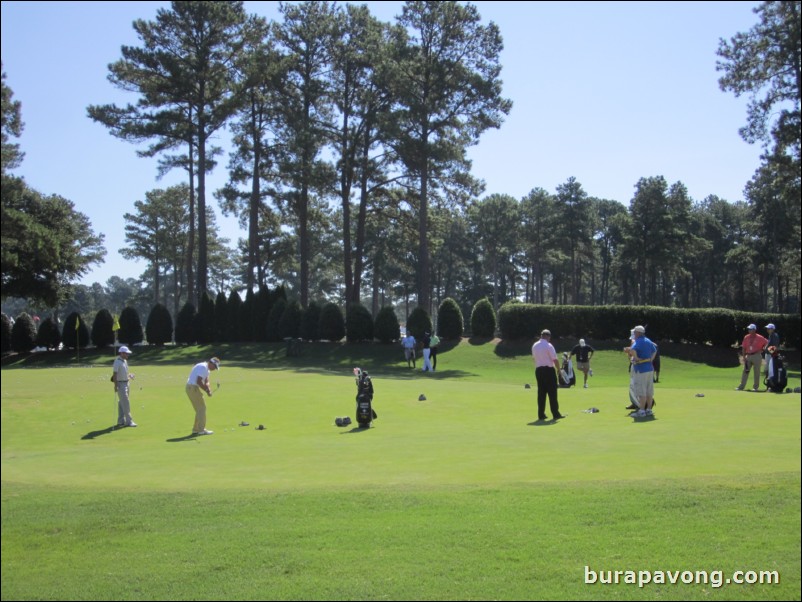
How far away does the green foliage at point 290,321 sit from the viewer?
2041 inches

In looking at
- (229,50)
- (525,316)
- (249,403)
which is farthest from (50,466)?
(229,50)

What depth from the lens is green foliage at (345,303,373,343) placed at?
180ft

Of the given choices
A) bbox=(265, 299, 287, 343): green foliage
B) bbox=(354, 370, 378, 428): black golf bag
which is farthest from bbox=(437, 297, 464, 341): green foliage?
bbox=(354, 370, 378, 428): black golf bag

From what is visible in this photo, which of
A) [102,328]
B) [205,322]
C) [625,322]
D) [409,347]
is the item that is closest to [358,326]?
[409,347]

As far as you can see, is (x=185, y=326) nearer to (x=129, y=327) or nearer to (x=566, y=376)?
(x=129, y=327)

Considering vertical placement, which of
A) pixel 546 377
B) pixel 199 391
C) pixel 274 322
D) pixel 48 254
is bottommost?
pixel 199 391

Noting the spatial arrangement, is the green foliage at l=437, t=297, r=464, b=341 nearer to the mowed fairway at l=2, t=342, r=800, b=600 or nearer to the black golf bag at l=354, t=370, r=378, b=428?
the black golf bag at l=354, t=370, r=378, b=428

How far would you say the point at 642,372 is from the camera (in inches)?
665

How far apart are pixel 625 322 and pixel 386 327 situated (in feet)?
53.8

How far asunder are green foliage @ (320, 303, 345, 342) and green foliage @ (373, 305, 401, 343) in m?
2.69

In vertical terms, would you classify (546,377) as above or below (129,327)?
below

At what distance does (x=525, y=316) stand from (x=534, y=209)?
47.3 m

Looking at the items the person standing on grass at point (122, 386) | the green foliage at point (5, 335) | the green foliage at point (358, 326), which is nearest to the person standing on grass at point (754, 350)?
the person standing on grass at point (122, 386)

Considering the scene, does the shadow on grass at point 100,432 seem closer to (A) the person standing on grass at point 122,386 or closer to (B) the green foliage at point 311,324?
(A) the person standing on grass at point 122,386
